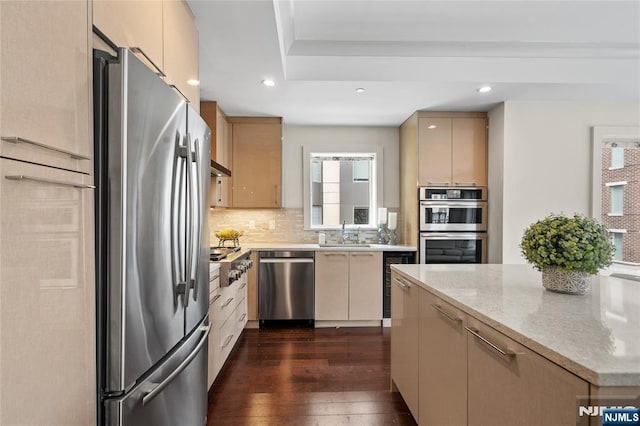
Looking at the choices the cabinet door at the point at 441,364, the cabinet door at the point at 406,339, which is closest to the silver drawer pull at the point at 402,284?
the cabinet door at the point at 406,339

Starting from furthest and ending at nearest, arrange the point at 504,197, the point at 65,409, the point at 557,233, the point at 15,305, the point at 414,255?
the point at 414,255
the point at 504,197
the point at 557,233
the point at 65,409
the point at 15,305

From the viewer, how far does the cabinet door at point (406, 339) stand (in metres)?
1.83

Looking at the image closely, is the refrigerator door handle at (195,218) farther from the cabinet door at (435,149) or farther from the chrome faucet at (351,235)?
the chrome faucet at (351,235)

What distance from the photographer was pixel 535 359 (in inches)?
35.4

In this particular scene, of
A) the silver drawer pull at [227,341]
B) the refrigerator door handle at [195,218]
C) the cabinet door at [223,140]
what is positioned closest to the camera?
the refrigerator door handle at [195,218]

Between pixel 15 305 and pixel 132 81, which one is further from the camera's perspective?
pixel 132 81

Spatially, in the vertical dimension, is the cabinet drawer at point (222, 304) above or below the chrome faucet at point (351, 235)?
below

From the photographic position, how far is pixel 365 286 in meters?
3.74

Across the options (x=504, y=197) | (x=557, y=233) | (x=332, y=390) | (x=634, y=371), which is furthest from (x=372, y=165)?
(x=634, y=371)

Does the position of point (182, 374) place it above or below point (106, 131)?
below

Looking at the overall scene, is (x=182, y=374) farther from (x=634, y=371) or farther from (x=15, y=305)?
(x=634, y=371)

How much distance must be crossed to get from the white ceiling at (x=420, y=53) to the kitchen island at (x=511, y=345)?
1.76m

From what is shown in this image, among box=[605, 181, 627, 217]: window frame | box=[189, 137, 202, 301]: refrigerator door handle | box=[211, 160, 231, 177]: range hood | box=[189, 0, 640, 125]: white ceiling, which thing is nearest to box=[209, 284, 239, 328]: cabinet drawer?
box=[189, 137, 202, 301]: refrigerator door handle

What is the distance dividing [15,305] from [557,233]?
1.76 metres
